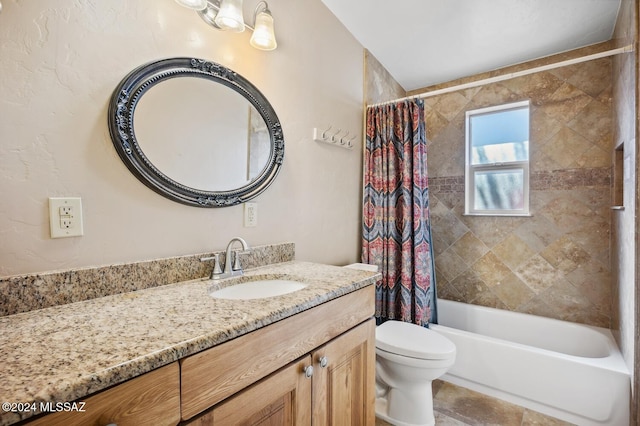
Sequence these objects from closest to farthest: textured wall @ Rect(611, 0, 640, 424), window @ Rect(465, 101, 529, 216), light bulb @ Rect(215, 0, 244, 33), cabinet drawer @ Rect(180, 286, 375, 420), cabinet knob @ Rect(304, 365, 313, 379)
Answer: cabinet drawer @ Rect(180, 286, 375, 420)
cabinet knob @ Rect(304, 365, 313, 379)
light bulb @ Rect(215, 0, 244, 33)
textured wall @ Rect(611, 0, 640, 424)
window @ Rect(465, 101, 529, 216)

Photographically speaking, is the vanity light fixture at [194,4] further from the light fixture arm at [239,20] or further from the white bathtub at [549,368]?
the white bathtub at [549,368]

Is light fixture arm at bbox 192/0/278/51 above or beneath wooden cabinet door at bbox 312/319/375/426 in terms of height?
above

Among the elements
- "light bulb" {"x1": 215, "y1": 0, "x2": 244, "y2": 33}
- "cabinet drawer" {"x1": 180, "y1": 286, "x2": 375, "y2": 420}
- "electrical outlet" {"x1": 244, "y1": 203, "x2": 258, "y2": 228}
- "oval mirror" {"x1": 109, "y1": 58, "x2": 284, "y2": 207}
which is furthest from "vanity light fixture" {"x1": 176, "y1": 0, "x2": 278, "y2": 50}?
"cabinet drawer" {"x1": 180, "y1": 286, "x2": 375, "y2": 420}

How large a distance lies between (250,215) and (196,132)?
0.44m

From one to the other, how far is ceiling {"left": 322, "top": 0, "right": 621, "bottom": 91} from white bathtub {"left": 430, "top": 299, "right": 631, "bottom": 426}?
2.14 m

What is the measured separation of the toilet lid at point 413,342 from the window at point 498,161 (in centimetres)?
139

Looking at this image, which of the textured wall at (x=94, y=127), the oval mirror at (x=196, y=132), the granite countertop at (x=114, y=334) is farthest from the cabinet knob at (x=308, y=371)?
the oval mirror at (x=196, y=132)

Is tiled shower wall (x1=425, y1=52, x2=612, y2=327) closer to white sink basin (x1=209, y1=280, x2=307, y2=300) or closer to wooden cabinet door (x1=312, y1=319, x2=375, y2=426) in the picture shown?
wooden cabinet door (x1=312, y1=319, x2=375, y2=426)

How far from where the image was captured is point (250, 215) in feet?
4.49

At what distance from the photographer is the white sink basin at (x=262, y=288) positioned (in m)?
1.14

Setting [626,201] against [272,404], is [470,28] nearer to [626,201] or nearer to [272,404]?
[626,201]

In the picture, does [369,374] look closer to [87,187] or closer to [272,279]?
[272,279]

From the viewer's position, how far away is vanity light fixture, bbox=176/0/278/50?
1.13 m

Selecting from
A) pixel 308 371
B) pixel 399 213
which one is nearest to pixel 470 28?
pixel 399 213
